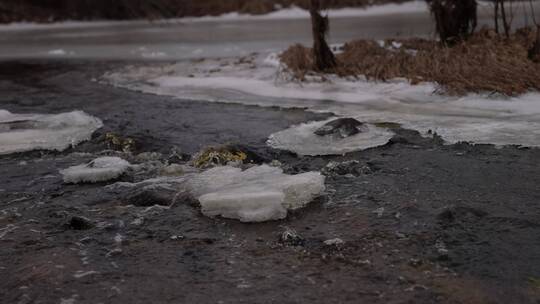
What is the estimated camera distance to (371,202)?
162 inches

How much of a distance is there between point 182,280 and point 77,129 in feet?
13.3

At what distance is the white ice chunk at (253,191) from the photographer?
12.9ft

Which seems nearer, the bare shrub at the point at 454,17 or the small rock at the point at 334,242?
the small rock at the point at 334,242

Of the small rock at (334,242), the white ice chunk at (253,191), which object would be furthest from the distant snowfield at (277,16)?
the small rock at (334,242)

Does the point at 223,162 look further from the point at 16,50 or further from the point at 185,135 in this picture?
the point at 16,50

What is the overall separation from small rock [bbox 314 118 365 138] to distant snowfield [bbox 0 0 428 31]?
22.8 meters

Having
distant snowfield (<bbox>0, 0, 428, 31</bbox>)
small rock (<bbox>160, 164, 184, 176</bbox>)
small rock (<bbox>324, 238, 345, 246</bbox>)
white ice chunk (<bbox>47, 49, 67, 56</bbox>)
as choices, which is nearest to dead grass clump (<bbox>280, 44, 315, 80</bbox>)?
small rock (<bbox>160, 164, 184, 176</bbox>)

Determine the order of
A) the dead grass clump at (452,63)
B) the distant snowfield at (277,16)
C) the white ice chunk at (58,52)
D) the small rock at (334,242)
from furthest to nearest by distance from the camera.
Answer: the distant snowfield at (277,16)
the white ice chunk at (58,52)
the dead grass clump at (452,63)
the small rock at (334,242)

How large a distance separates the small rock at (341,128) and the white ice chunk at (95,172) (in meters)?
2.07

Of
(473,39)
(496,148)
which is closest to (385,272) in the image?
(496,148)

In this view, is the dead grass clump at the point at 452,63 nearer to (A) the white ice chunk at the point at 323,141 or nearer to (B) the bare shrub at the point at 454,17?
(B) the bare shrub at the point at 454,17

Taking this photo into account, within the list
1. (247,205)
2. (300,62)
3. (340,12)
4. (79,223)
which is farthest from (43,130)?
(340,12)

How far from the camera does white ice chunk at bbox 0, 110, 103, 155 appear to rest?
5.98 m

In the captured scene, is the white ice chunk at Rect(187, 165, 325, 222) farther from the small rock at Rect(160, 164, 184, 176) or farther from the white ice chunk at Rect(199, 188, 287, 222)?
the small rock at Rect(160, 164, 184, 176)
